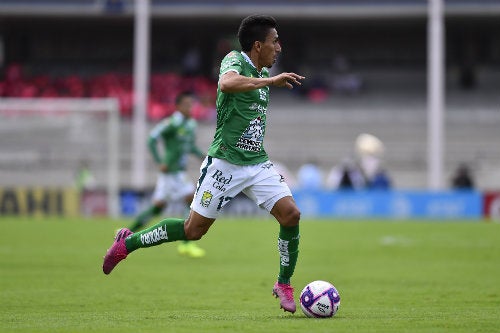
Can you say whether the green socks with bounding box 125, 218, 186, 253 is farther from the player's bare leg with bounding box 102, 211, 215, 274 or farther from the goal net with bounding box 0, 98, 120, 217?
the goal net with bounding box 0, 98, 120, 217

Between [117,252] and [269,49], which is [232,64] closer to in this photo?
[269,49]

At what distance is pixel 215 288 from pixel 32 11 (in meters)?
30.7

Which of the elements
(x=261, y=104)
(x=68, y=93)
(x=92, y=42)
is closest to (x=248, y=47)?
(x=261, y=104)

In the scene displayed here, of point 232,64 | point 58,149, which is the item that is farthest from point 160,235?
point 58,149

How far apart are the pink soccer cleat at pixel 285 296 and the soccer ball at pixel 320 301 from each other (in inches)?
7.0

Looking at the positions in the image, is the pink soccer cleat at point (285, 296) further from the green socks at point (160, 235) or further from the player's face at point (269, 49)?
the player's face at point (269, 49)

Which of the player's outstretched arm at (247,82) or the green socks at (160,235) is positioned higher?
the player's outstretched arm at (247,82)

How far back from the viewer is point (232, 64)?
8953 millimetres

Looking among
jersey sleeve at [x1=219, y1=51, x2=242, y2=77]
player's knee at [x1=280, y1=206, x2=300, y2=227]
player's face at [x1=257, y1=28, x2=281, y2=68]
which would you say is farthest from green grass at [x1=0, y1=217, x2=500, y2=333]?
player's face at [x1=257, y1=28, x2=281, y2=68]

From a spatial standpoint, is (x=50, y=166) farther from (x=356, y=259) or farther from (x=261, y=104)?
(x=261, y=104)

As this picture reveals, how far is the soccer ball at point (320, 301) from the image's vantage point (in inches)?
351

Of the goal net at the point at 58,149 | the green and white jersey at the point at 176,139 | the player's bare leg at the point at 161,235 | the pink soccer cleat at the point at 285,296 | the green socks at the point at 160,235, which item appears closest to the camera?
the pink soccer cleat at the point at 285,296

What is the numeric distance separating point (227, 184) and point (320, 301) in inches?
54.1

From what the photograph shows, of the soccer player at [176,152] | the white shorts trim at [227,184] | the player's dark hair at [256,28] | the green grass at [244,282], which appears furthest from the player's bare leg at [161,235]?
the soccer player at [176,152]
